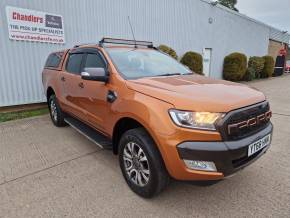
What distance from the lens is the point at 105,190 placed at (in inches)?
117

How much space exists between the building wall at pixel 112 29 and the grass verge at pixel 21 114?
0.36 metres

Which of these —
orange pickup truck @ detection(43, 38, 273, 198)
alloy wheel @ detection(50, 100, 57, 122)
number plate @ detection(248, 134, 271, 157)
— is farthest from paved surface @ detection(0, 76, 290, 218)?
alloy wheel @ detection(50, 100, 57, 122)

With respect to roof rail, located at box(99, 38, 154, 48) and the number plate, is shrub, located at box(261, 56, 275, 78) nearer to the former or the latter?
roof rail, located at box(99, 38, 154, 48)

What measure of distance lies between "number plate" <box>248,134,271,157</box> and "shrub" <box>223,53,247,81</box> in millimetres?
13442

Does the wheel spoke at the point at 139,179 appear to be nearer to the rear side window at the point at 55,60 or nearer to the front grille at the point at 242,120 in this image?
the front grille at the point at 242,120

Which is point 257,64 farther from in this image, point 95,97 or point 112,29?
point 95,97

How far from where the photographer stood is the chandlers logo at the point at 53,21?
729 centimetres

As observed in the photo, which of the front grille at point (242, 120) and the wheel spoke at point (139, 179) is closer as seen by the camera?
the front grille at point (242, 120)

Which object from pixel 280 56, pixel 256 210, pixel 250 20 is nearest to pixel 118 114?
pixel 256 210

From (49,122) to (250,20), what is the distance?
716 inches

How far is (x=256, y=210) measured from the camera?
2570mm

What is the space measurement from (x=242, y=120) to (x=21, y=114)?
6476 mm

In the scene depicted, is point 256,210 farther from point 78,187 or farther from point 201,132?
point 78,187

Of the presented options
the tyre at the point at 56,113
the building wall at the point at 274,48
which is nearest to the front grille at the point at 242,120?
the tyre at the point at 56,113
